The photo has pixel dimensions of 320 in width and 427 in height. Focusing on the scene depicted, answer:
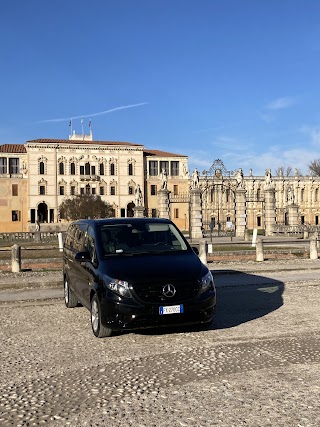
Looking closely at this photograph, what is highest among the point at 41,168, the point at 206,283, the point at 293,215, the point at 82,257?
the point at 41,168

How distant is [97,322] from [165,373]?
2.20m

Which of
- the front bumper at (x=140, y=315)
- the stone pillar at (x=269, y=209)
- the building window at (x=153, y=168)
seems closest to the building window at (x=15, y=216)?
the building window at (x=153, y=168)

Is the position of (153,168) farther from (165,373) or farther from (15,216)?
(165,373)

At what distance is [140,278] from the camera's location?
7.12 metres

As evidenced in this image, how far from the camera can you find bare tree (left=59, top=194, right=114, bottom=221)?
63.6 metres

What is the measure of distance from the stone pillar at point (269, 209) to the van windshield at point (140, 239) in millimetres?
35120

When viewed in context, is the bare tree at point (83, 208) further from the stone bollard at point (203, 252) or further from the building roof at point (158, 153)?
the stone bollard at point (203, 252)

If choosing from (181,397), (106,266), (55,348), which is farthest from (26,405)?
(106,266)

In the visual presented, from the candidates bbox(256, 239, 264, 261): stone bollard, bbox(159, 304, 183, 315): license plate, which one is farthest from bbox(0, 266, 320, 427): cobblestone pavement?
bbox(256, 239, 264, 261): stone bollard

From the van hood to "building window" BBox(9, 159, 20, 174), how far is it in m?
67.6

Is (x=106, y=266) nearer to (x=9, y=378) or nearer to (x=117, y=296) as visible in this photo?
(x=117, y=296)

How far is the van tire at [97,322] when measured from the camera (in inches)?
293

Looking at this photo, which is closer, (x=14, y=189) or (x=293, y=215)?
(x=293, y=215)

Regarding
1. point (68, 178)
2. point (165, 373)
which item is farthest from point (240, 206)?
point (68, 178)
